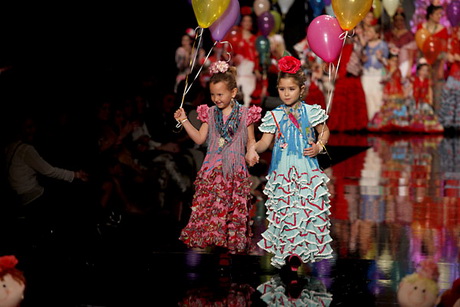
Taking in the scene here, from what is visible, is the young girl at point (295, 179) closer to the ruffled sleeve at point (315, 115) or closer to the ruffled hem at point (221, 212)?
the ruffled sleeve at point (315, 115)

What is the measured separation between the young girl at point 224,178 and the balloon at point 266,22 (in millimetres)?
8308

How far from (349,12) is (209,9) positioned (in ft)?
2.56

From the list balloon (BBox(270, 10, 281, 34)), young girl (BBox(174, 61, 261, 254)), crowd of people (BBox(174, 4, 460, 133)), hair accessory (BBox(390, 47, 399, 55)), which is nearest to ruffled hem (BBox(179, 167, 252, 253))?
young girl (BBox(174, 61, 261, 254))

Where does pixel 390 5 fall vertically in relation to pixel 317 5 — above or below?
above

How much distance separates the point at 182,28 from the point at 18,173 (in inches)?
→ 252

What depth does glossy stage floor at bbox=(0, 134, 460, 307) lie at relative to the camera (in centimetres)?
420

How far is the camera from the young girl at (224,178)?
473 cm

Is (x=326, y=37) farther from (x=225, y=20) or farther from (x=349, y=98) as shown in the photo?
(x=349, y=98)

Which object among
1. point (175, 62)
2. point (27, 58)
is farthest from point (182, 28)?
point (27, 58)

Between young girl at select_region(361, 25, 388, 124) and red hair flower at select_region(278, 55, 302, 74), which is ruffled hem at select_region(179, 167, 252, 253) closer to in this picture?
red hair flower at select_region(278, 55, 302, 74)

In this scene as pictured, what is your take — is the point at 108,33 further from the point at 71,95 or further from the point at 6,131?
the point at 6,131

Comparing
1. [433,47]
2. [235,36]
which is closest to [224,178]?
[235,36]

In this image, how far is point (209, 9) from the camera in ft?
16.6

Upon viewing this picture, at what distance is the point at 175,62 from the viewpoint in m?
12.0
